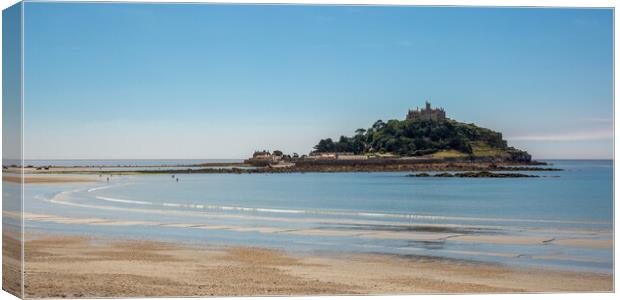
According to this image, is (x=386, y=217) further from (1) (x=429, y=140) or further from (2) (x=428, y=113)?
(2) (x=428, y=113)

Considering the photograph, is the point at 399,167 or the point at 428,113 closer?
the point at 428,113

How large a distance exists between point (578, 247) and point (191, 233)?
6.67 meters

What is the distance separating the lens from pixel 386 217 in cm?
1781

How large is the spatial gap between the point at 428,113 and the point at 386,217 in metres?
4.64

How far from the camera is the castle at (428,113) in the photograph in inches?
531

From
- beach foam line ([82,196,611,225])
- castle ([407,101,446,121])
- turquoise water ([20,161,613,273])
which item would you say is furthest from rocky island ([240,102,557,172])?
beach foam line ([82,196,611,225])

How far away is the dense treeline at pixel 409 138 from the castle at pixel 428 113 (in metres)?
0.08

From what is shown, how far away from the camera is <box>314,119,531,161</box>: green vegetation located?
45.1 feet

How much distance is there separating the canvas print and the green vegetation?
0.11 feet

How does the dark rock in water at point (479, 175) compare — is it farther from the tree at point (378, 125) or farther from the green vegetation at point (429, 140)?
the tree at point (378, 125)

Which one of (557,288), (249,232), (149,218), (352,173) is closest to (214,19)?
(352,173)

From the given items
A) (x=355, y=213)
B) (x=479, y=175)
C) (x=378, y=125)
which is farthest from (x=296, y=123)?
(x=355, y=213)

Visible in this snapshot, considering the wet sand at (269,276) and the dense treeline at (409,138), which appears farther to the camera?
the dense treeline at (409,138)

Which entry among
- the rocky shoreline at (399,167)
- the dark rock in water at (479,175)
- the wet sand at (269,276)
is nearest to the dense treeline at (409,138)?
the rocky shoreline at (399,167)
